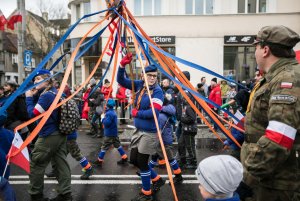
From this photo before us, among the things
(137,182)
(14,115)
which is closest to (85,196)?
(137,182)

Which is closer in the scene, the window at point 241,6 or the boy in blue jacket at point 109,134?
the boy in blue jacket at point 109,134

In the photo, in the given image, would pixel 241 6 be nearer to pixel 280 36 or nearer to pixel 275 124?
pixel 280 36

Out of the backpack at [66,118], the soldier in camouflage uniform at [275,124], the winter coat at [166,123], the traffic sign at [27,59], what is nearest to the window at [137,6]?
the traffic sign at [27,59]

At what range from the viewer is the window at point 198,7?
62.4 ft

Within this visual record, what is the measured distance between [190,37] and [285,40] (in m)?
17.0

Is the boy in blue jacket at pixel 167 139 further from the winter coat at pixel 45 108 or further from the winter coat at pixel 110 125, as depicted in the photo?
the winter coat at pixel 45 108

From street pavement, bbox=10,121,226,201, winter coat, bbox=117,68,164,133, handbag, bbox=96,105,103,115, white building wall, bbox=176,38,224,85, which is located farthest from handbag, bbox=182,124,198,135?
white building wall, bbox=176,38,224,85

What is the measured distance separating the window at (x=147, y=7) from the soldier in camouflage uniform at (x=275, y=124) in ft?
58.8

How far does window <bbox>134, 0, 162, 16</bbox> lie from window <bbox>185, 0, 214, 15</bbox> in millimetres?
1781

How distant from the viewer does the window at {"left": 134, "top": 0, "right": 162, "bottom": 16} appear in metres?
19.4

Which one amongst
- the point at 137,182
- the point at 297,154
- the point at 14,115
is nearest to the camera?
the point at 297,154

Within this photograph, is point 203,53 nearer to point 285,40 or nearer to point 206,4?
point 206,4

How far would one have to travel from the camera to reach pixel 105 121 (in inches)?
248

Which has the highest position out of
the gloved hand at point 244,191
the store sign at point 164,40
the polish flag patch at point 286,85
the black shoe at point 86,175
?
the store sign at point 164,40
